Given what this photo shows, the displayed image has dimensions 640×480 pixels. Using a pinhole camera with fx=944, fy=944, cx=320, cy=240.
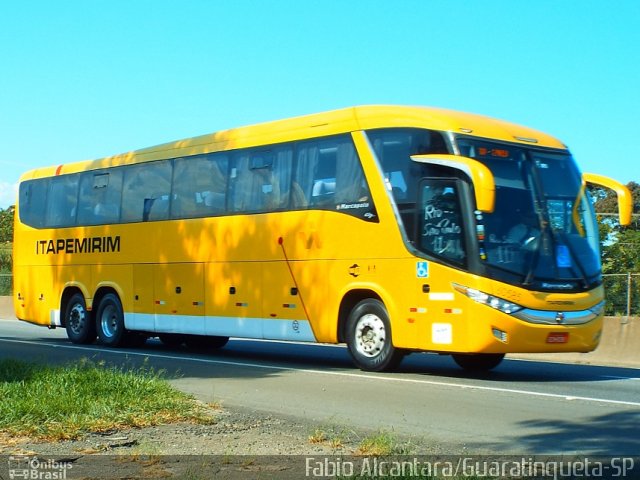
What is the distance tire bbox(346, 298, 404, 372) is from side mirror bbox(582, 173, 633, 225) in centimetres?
373

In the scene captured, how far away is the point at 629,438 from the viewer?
341 inches

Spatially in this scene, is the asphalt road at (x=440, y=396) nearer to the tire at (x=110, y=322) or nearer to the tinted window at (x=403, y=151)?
the tire at (x=110, y=322)

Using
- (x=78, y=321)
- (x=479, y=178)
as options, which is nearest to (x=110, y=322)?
(x=78, y=321)

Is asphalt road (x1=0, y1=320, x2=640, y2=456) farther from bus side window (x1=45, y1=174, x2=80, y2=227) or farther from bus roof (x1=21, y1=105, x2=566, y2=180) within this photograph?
bus side window (x1=45, y1=174, x2=80, y2=227)

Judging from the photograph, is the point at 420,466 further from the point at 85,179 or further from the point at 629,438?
the point at 85,179

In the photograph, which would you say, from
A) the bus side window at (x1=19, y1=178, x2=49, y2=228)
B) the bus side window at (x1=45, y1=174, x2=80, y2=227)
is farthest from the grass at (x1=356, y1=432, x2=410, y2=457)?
the bus side window at (x1=19, y1=178, x2=49, y2=228)

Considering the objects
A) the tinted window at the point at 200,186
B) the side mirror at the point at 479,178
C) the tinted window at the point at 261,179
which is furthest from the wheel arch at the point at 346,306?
the tinted window at the point at 200,186

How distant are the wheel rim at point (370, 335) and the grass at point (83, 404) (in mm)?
4060

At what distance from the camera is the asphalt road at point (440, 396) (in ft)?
28.6

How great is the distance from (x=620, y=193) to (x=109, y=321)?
37.2 ft

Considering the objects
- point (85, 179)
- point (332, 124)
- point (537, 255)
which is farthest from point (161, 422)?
point (85, 179)

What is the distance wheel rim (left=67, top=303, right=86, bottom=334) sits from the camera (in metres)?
20.9

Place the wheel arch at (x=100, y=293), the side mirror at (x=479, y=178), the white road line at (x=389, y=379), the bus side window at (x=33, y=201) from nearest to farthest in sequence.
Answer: the white road line at (x=389, y=379)
the side mirror at (x=479, y=178)
the wheel arch at (x=100, y=293)
the bus side window at (x=33, y=201)

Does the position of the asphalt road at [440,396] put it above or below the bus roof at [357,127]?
below
